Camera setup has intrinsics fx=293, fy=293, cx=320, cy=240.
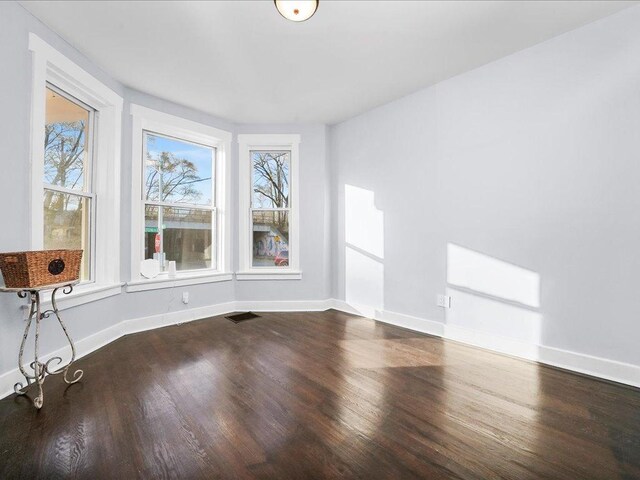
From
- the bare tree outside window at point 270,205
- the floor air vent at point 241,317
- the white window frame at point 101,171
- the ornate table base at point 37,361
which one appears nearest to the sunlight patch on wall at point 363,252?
the bare tree outside window at point 270,205

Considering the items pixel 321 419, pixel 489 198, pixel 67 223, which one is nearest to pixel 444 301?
pixel 489 198

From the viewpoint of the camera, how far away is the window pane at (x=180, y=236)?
11.6ft

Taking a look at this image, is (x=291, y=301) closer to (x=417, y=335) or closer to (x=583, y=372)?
(x=417, y=335)

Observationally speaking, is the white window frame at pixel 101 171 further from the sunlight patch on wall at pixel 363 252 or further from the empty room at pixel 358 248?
the sunlight patch on wall at pixel 363 252

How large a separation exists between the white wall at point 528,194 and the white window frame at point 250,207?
3.99 ft

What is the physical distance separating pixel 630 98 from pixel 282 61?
2739mm

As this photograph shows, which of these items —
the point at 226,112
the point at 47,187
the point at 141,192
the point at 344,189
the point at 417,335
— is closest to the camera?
the point at 47,187

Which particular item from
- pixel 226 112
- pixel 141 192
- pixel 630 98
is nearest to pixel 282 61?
pixel 226 112

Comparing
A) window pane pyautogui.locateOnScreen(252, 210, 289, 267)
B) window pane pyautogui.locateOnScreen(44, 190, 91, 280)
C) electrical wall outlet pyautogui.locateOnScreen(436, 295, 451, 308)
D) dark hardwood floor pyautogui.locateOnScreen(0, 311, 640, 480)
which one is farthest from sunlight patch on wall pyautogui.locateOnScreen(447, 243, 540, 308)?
window pane pyautogui.locateOnScreen(44, 190, 91, 280)

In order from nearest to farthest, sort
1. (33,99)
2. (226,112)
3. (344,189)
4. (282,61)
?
1. (33,99)
2. (282,61)
3. (226,112)
4. (344,189)

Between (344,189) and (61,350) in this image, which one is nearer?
(61,350)

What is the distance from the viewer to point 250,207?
4.27 metres

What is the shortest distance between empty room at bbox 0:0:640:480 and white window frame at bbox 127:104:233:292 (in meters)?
0.03

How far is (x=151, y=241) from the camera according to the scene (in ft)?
11.6
